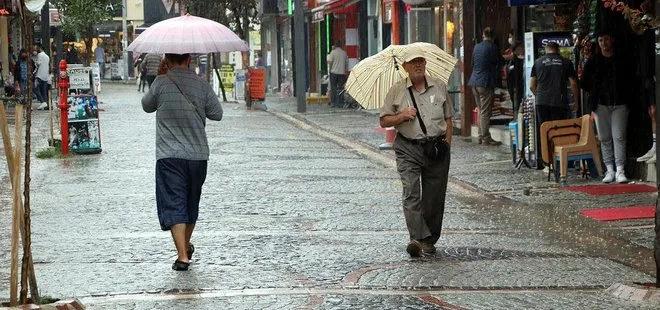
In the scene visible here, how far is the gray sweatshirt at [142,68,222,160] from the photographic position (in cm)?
1005

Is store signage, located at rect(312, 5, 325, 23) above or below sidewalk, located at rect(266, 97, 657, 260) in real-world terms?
above

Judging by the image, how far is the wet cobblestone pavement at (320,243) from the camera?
8.76 metres

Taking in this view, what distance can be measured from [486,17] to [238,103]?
19137mm

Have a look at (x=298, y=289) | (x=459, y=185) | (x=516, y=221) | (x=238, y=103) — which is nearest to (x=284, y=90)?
(x=238, y=103)

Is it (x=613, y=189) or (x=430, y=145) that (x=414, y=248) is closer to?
(x=430, y=145)

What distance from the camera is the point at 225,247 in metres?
11.0

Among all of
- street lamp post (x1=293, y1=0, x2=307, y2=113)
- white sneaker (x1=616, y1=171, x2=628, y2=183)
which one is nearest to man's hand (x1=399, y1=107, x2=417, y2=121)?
white sneaker (x1=616, y1=171, x2=628, y2=183)

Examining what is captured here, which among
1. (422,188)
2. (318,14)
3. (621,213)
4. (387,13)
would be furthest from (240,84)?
(422,188)

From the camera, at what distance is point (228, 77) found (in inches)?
1788

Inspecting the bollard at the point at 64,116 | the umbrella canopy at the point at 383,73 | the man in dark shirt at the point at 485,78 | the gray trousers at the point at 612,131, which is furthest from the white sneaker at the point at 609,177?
the bollard at the point at 64,116

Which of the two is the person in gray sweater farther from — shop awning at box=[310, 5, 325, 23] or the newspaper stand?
shop awning at box=[310, 5, 325, 23]

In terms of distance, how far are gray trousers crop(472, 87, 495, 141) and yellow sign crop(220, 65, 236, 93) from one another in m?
23.5

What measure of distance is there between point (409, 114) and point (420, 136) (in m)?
0.25

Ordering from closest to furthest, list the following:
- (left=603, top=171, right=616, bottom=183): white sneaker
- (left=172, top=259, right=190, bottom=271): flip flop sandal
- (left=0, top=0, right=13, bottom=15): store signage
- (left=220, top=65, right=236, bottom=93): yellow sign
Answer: (left=172, top=259, right=190, bottom=271): flip flop sandal
(left=603, top=171, right=616, bottom=183): white sneaker
(left=0, top=0, right=13, bottom=15): store signage
(left=220, top=65, right=236, bottom=93): yellow sign
